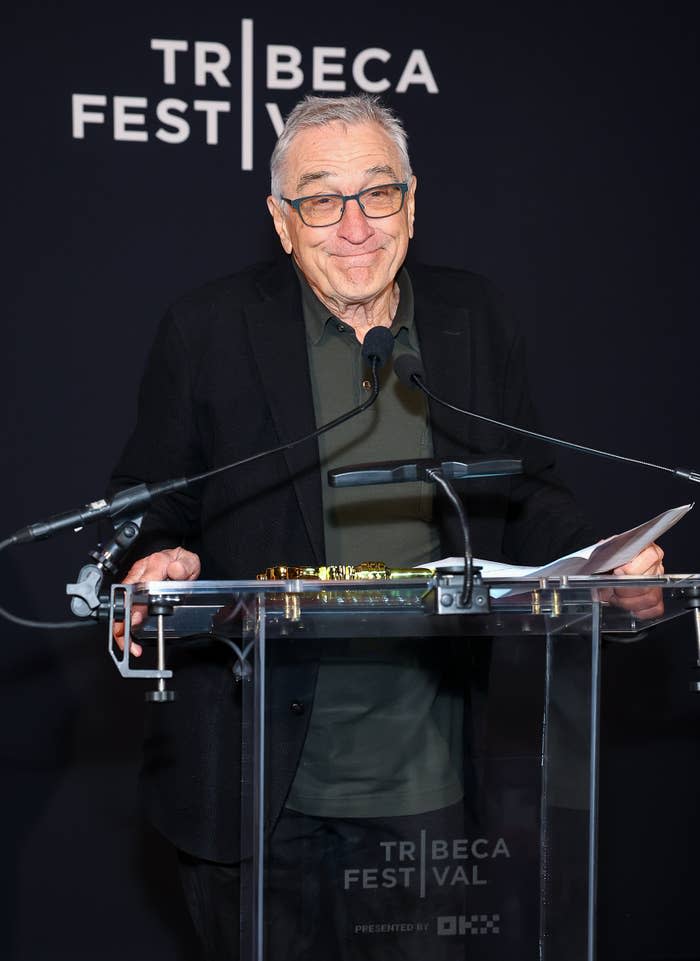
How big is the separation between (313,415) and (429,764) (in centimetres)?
75

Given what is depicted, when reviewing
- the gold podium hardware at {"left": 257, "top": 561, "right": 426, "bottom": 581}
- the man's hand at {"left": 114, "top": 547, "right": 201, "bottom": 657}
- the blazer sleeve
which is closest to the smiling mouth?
the blazer sleeve

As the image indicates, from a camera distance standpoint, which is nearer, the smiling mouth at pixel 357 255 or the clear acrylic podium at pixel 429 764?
the clear acrylic podium at pixel 429 764

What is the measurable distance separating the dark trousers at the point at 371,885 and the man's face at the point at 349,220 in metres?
0.95

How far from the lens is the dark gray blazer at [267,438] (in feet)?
6.54

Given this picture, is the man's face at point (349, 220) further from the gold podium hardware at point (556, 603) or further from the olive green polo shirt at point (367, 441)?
the gold podium hardware at point (556, 603)

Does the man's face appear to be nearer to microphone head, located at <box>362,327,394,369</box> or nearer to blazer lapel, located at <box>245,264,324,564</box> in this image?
blazer lapel, located at <box>245,264,324,564</box>

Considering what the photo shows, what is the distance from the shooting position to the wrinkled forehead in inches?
82.5

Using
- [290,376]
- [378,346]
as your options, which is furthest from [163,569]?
[290,376]

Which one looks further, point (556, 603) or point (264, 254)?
point (264, 254)

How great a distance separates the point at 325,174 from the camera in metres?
2.10

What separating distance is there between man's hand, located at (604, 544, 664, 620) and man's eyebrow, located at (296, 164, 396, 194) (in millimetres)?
871

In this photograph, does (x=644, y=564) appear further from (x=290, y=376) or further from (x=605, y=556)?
(x=290, y=376)

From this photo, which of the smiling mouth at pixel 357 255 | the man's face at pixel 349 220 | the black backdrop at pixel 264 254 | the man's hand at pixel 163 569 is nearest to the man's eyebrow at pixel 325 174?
the man's face at pixel 349 220

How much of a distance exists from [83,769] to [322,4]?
1983 mm
